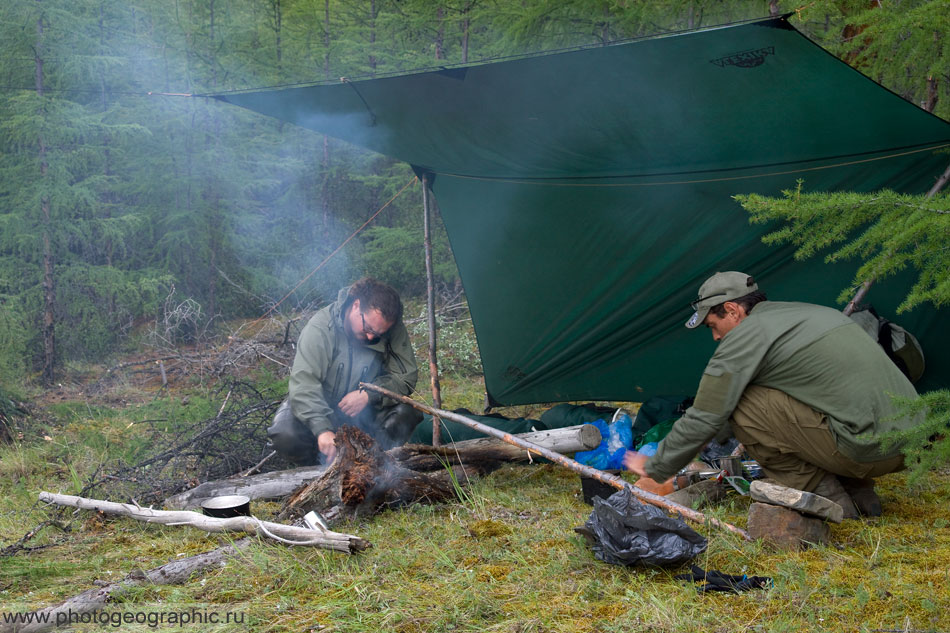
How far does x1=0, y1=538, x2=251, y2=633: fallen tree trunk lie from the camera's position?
7.17 ft

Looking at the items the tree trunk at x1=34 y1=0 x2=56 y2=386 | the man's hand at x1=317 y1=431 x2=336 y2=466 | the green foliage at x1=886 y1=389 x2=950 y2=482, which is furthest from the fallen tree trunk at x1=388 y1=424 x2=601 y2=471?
the tree trunk at x1=34 y1=0 x2=56 y2=386

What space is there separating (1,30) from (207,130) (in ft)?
9.02

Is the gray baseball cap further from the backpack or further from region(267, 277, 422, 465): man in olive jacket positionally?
region(267, 277, 422, 465): man in olive jacket

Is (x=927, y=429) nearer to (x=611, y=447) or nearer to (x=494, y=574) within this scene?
(x=494, y=574)

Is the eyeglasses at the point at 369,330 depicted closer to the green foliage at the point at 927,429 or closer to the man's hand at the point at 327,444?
the man's hand at the point at 327,444

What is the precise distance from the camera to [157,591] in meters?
2.46

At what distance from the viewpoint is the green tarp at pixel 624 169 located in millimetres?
3381

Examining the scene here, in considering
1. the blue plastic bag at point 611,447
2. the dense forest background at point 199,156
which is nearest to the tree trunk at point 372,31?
the dense forest background at point 199,156

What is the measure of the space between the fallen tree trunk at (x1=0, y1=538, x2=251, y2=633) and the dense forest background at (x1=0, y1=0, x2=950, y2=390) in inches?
172

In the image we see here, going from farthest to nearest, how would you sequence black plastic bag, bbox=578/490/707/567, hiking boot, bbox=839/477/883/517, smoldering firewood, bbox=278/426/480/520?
smoldering firewood, bbox=278/426/480/520
hiking boot, bbox=839/477/883/517
black plastic bag, bbox=578/490/707/567

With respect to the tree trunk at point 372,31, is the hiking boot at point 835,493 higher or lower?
lower

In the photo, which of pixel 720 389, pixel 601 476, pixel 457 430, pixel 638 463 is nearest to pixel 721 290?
pixel 720 389

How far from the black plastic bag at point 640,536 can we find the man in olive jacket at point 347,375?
157 centimetres

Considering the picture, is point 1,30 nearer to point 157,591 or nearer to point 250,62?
point 250,62
